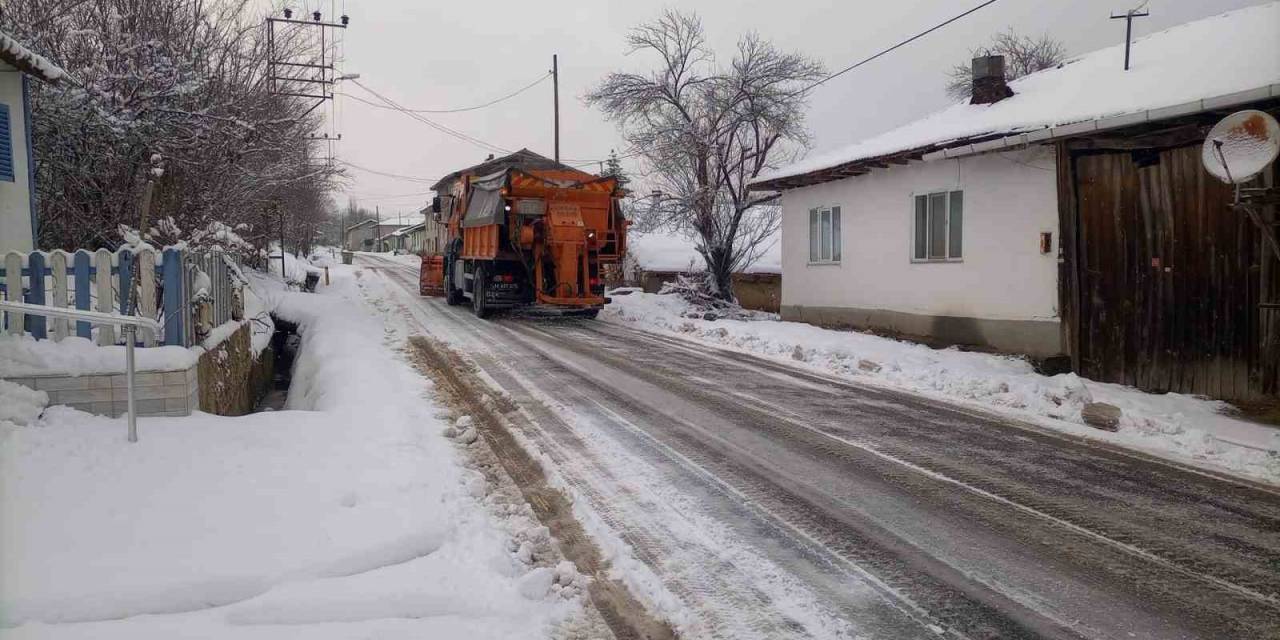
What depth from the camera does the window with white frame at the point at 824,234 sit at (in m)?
16.0

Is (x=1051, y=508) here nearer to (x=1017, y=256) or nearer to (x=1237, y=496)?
(x=1237, y=496)

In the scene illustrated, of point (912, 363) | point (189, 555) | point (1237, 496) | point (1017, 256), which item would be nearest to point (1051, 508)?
point (1237, 496)

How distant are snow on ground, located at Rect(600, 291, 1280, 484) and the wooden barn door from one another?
411 mm

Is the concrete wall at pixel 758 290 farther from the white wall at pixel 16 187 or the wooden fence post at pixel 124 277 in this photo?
the wooden fence post at pixel 124 277

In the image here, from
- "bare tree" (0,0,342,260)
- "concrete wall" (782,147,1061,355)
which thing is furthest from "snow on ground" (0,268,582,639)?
"concrete wall" (782,147,1061,355)

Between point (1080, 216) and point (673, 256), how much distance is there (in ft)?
66.8

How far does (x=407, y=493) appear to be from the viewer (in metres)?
4.88

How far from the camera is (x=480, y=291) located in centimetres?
1769

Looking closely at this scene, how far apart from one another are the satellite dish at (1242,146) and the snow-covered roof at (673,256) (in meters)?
16.9

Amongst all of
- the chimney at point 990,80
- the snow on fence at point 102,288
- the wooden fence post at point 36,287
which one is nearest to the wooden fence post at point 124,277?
the snow on fence at point 102,288

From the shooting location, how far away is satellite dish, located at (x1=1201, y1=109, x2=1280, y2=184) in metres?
7.11

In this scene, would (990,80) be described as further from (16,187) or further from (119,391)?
(16,187)

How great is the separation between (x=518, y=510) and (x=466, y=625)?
58.5 inches

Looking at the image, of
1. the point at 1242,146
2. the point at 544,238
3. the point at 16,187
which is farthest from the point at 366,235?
the point at 1242,146
